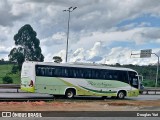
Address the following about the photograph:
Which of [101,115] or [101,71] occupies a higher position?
[101,71]

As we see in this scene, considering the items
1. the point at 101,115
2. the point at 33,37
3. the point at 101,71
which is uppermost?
the point at 33,37

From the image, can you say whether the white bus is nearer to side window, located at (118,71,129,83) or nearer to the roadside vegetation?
side window, located at (118,71,129,83)

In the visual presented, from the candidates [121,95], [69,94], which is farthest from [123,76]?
[69,94]

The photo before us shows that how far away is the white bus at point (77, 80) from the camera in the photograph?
105 ft

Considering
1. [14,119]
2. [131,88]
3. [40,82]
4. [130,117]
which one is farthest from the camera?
[131,88]

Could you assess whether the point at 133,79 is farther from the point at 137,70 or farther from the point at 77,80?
the point at 137,70

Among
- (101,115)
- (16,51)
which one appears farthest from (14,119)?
(16,51)

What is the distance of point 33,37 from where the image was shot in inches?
3359

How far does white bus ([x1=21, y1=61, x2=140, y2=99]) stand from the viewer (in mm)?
32125

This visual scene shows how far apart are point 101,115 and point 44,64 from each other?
1317cm

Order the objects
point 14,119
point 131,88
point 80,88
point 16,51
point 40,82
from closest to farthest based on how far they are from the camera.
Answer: point 14,119 < point 40,82 < point 80,88 < point 131,88 < point 16,51

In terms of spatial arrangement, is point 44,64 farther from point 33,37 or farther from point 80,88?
point 33,37

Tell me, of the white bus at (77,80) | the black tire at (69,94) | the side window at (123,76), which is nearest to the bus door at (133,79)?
the white bus at (77,80)

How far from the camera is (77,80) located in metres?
34.1
